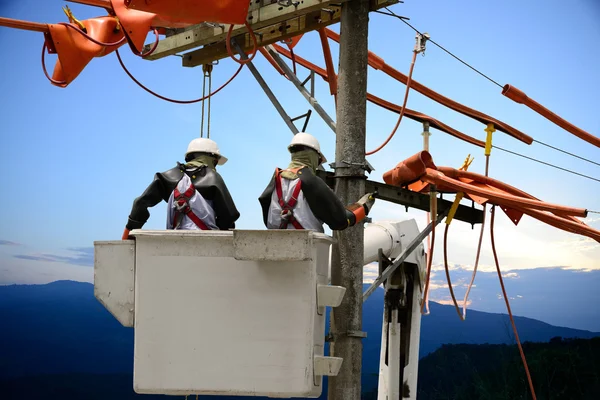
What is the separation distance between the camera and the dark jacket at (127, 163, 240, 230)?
7445 mm

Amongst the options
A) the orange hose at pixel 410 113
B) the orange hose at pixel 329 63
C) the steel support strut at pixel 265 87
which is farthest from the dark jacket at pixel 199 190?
the orange hose at pixel 410 113

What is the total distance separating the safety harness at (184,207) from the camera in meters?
7.34

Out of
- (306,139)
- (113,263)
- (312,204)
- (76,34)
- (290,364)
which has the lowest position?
(290,364)

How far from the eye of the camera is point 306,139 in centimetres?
757

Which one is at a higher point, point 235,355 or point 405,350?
point 235,355

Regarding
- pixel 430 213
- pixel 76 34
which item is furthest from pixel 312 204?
pixel 430 213

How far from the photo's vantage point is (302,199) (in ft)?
23.9

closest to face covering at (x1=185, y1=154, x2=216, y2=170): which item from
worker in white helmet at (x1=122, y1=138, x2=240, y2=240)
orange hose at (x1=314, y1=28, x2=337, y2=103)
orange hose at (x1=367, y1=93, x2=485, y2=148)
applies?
worker in white helmet at (x1=122, y1=138, x2=240, y2=240)

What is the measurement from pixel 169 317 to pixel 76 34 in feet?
10.4

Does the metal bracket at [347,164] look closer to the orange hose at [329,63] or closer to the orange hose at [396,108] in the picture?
the orange hose at [329,63]

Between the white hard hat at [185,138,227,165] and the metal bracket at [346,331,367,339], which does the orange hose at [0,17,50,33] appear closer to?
the white hard hat at [185,138,227,165]

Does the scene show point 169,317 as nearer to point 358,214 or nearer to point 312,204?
point 312,204

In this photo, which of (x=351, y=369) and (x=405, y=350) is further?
(x=405, y=350)

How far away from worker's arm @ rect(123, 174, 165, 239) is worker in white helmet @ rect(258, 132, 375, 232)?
35.3 inches
